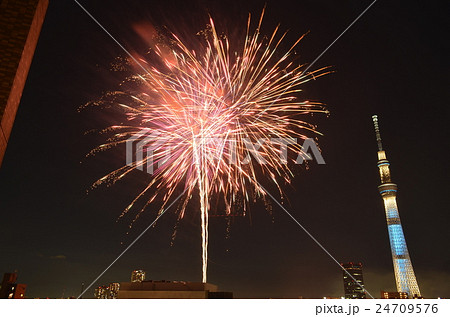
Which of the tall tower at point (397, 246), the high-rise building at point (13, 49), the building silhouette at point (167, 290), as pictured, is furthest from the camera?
the tall tower at point (397, 246)

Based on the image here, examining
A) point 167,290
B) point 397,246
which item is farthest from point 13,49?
point 397,246

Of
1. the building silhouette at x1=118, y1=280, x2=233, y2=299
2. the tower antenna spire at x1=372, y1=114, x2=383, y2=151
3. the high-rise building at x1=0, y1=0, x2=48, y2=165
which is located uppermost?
the tower antenna spire at x1=372, y1=114, x2=383, y2=151

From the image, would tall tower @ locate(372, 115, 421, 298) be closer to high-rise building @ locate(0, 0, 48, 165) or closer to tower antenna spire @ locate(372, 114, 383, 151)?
tower antenna spire @ locate(372, 114, 383, 151)

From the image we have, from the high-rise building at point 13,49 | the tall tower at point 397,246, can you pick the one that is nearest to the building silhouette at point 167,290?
the high-rise building at point 13,49

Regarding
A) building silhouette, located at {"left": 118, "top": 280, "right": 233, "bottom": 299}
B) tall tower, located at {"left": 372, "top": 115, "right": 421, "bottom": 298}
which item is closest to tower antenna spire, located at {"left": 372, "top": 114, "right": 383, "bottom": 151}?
tall tower, located at {"left": 372, "top": 115, "right": 421, "bottom": 298}

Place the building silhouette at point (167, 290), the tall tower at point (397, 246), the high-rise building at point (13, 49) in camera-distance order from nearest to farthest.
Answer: the high-rise building at point (13, 49), the building silhouette at point (167, 290), the tall tower at point (397, 246)

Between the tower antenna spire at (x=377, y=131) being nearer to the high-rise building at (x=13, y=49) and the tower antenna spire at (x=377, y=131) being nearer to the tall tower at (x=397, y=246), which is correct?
the tall tower at (x=397, y=246)

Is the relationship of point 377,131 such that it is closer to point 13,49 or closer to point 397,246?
point 397,246
